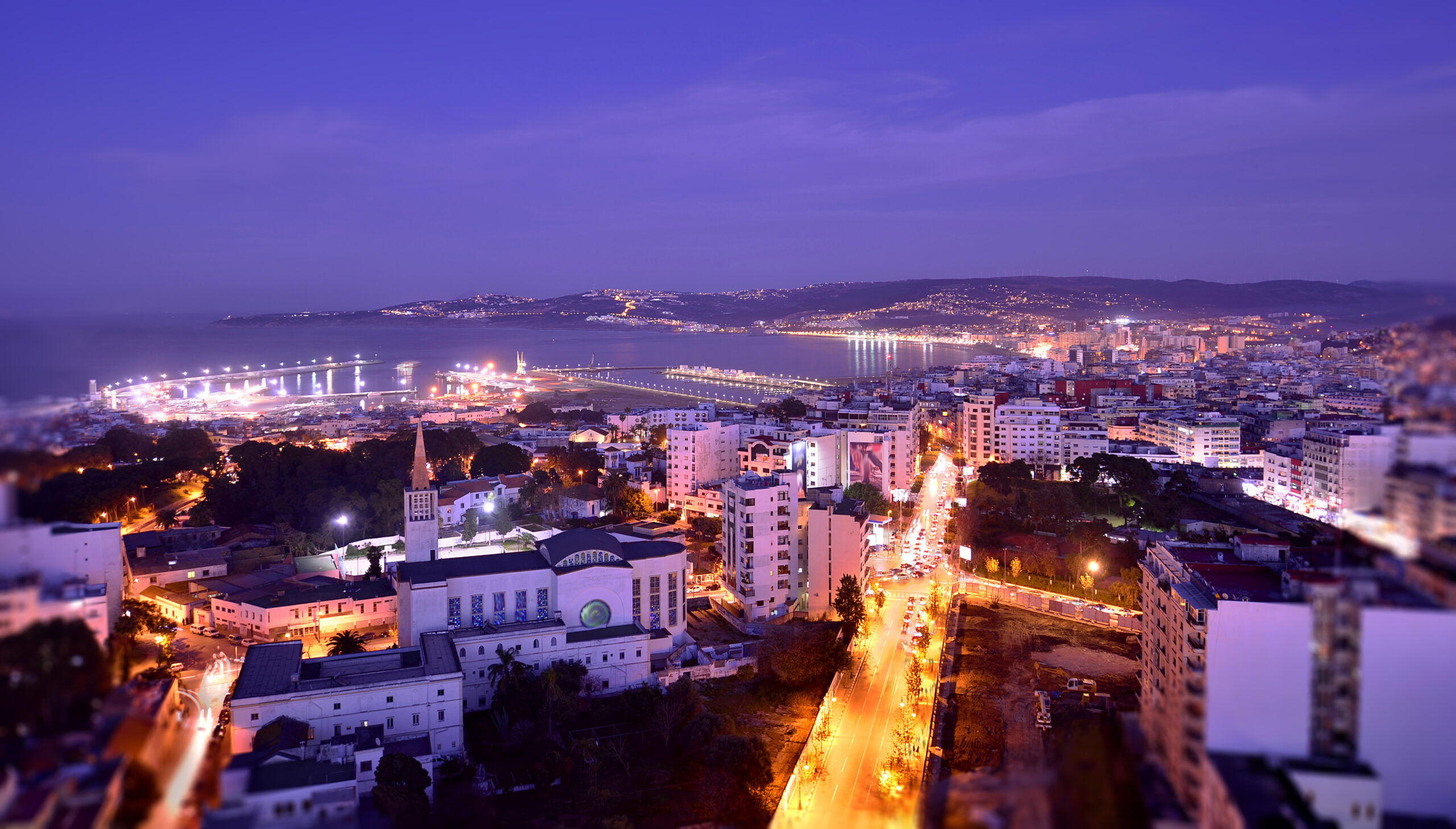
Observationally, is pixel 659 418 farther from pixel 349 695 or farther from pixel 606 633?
pixel 349 695

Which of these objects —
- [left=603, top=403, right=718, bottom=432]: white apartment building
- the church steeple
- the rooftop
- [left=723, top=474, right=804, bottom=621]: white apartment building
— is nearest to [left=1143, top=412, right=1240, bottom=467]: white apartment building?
[left=603, top=403, right=718, bottom=432]: white apartment building

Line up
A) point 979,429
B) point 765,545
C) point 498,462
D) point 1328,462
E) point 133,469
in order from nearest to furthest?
point 765,545 → point 1328,462 → point 133,469 → point 498,462 → point 979,429

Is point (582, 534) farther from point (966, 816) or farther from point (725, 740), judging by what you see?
point (966, 816)

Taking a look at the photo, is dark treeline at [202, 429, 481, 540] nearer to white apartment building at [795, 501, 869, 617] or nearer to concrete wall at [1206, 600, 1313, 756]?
white apartment building at [795, 501, 869, 617]

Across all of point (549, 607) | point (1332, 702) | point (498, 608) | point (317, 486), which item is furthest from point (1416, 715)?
point (317, 486)

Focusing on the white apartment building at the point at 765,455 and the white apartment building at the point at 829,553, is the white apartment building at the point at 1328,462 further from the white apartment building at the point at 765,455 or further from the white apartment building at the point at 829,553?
the white apartment building at the point at 765,455

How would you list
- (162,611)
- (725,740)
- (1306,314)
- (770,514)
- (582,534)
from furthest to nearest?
(1306,314) < (770,514) < (162,611) < (582,534) < (725,740)

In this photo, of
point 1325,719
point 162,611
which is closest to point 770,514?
point 162,611
